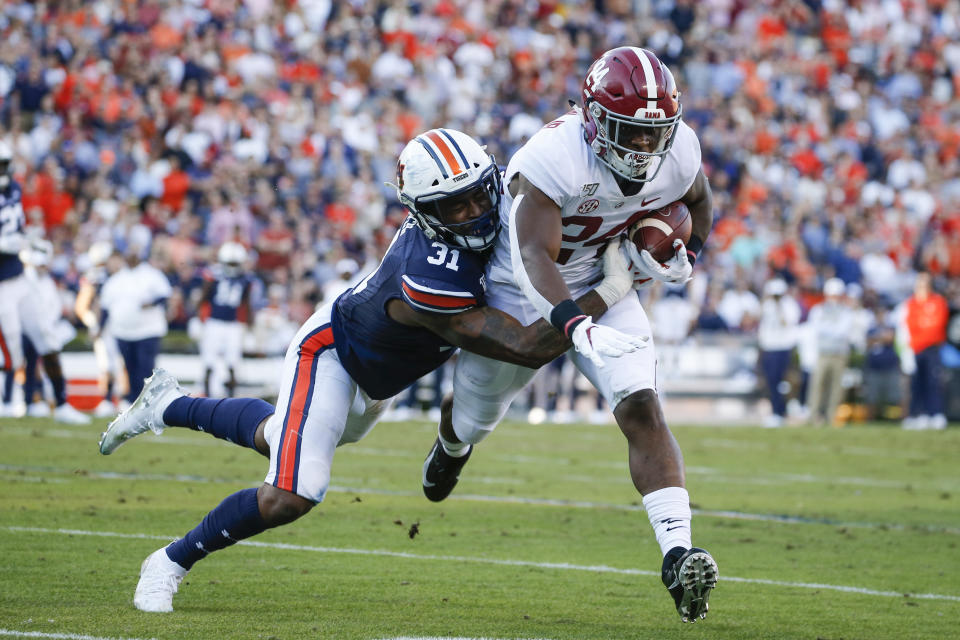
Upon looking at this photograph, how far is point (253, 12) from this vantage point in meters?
17.3

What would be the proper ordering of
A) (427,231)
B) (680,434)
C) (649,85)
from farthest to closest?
(680,434), (427,231), (649,85)

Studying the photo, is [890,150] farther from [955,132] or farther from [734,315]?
[734,315]

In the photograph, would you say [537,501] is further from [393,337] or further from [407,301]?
[407,301]

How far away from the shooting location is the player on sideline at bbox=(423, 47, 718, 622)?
4.16 meters

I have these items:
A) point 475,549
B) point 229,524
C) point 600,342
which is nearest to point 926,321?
point 475,549

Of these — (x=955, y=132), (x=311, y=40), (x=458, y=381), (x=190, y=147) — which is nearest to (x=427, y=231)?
(x=458, y=381)

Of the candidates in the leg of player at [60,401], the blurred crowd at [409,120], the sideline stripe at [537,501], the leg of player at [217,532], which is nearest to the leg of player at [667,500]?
the leg of player at [217,532]

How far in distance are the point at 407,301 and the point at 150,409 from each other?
1334mm

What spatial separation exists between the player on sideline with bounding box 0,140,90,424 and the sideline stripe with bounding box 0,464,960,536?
244 centimetres

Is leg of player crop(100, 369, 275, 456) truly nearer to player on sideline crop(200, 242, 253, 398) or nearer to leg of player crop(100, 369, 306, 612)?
leg of player crop(100, 369, 306, 612)

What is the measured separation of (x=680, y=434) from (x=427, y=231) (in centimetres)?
854

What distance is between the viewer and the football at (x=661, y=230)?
4523 millimetres

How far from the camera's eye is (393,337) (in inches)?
179

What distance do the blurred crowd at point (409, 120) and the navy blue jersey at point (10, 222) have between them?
3491 millimetres
